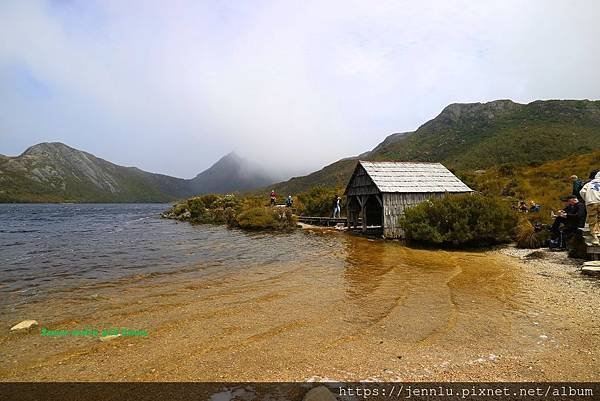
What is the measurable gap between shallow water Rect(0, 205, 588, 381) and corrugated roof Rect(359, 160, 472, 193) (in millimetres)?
7906

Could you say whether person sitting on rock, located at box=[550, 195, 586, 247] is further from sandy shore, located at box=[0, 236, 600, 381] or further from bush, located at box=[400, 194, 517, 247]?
bush, located at box=[400, 194, 517, 247]

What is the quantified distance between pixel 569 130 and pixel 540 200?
49071mm

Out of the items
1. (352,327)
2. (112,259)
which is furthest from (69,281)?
(352,327)

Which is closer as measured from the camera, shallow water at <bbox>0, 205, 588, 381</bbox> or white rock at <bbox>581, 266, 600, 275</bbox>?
shallow water at <bbox>0, 205, 588, 381</bbox>

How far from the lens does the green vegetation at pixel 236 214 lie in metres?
31.5

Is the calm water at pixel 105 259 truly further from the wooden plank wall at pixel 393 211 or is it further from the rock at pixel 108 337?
the wooden plank wall at pixel 393 211

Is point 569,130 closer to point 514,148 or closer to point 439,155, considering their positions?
point 514,148

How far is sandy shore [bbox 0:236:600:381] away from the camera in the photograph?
17.1ft

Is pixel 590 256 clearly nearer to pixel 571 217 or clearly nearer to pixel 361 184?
pixel 571 217

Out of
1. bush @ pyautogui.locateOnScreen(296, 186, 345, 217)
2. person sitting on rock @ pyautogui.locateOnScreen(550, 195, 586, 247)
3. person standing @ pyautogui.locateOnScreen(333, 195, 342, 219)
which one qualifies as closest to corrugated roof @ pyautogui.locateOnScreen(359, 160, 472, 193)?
person sitting on rock @ pyautogui.locateOnScreen(550, 195, 586, 247)

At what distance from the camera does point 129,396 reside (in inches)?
178

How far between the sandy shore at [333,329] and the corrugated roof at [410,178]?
35.1 feet

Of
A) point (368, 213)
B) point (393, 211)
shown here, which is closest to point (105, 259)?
point (393, 211)

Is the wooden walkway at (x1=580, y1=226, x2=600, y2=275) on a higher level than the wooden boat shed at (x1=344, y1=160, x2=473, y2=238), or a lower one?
lower
